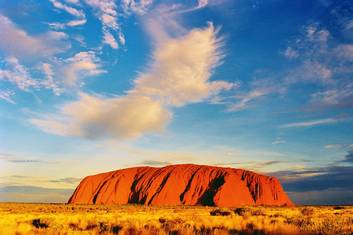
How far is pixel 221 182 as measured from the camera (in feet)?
362

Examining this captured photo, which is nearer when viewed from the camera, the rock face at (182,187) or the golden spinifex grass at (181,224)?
the golden spinifex grass at (181,224)

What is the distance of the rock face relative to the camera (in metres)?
107

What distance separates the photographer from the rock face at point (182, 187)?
107 metres

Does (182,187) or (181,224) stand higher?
(182,187)

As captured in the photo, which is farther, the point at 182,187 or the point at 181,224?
the point at 182,187

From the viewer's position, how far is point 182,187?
113m

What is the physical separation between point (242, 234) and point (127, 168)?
114779mm

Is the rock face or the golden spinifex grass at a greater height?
the rock face

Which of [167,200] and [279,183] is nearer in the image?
[167,200]

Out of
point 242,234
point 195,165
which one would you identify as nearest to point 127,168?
point 195,165

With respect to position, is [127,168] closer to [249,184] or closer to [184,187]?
[184,187]

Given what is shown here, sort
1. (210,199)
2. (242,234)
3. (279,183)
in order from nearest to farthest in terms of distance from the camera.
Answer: (242,234) < (210,199) < (279,183)

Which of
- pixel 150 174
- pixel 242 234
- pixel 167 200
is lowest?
pixel 242 234

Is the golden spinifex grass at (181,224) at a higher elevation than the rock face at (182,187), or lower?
lower
